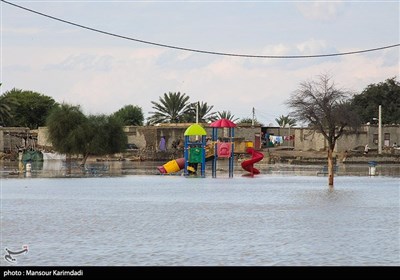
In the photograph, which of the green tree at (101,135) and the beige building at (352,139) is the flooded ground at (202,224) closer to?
the green tree at (101,135)

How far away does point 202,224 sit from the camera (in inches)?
1052

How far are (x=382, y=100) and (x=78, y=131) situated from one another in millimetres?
50461

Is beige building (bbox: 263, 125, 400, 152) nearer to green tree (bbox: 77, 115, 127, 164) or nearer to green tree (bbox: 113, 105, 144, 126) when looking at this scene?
green tree (bbox: 77, 115, 127, 164)

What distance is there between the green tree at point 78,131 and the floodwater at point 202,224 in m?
27.0

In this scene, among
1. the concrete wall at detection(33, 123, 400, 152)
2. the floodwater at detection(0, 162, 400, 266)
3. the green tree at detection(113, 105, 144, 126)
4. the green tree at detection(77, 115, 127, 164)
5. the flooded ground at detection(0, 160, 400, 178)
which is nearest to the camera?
the floodwater at detection(0, 162, 400, 266)

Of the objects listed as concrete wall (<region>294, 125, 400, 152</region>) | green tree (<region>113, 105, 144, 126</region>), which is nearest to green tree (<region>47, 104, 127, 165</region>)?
concrete wall (<region>294, 125, 400, 152</region>)

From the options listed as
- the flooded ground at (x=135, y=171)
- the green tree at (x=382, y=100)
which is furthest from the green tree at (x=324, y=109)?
the green tree at (x=382, y=100)

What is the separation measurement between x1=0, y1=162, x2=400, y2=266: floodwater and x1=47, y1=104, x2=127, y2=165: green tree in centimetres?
2700

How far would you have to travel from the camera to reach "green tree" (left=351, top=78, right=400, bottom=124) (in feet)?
372

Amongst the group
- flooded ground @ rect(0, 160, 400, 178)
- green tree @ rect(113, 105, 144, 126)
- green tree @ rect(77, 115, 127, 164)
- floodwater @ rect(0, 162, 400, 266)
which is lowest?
floodwater @ rect(0, 162, 400, 266)

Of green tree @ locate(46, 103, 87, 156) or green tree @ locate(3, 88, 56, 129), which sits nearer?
green tree @ locate(46, 103, 87, 156)

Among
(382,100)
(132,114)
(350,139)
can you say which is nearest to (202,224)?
(350,139)

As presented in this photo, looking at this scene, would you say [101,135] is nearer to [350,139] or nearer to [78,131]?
[78,131]
